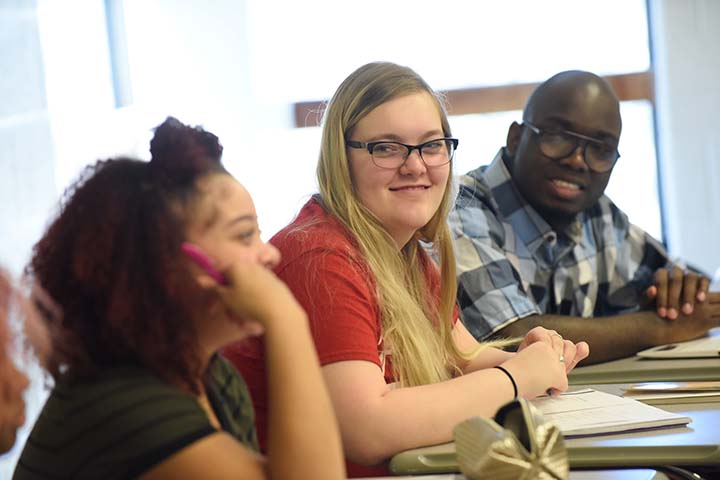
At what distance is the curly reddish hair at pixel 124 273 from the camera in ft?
3.03

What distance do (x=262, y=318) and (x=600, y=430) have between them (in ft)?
2.39

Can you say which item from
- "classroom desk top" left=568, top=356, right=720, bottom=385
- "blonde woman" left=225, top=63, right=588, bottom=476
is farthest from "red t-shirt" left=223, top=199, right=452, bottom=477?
"classroom desk top" left=568, top=356, right=720, bottom=385

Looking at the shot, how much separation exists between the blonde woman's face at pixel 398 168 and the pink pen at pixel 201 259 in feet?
2.61

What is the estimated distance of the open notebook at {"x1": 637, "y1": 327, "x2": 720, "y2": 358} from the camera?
2133 millimetres

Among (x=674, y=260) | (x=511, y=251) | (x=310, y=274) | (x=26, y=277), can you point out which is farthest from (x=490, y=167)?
(x=26, y=277)

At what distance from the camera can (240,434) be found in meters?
1.13

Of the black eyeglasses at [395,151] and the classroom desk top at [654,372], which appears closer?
the black eyeglasses at [395,151]

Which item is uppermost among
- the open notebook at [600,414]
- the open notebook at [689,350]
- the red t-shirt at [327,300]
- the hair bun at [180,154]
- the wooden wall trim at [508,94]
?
the wooden wall trim at [508,94]

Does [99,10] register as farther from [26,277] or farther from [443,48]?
[26,277]

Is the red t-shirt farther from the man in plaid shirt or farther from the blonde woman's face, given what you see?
the man in plaid shirt

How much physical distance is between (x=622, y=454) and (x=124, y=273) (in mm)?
810

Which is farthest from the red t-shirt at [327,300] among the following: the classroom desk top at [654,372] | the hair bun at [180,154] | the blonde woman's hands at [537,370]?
the classroom desk top at [654,372]

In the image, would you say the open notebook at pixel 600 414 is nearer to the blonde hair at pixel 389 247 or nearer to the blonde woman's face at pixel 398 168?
the blonde hair at pixel 389 247

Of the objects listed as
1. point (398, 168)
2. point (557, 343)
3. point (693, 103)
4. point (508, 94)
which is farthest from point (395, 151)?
point (693, 103)
